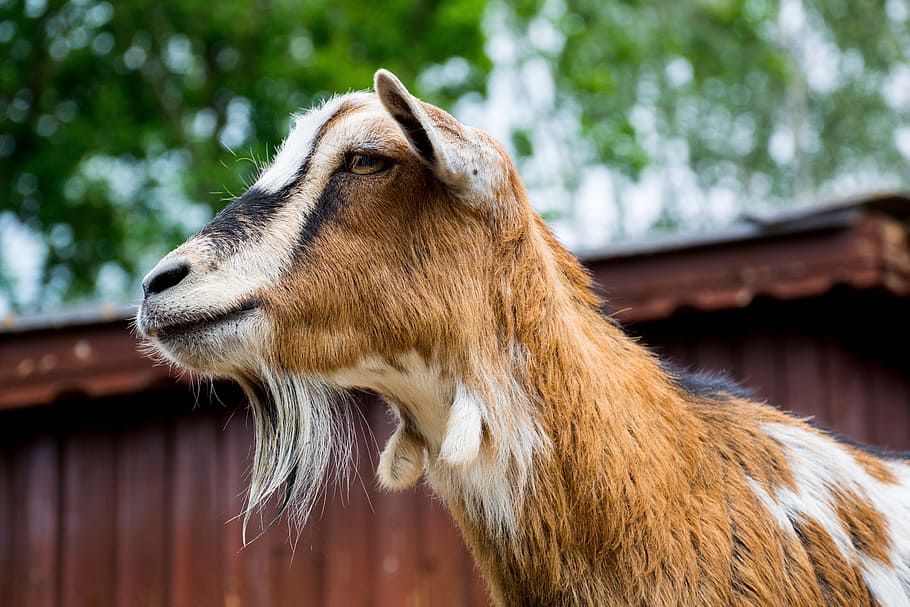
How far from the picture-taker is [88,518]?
652 centimetres

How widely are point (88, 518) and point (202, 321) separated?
14.4ft

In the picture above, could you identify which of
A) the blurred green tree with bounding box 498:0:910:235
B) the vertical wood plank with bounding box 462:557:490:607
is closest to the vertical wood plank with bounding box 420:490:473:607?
the vertical wood plank with bounding box 462:557:490:607

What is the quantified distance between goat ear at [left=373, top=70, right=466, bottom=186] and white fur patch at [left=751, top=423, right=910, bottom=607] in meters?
1.35

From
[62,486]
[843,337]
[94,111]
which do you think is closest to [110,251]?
[94,111]

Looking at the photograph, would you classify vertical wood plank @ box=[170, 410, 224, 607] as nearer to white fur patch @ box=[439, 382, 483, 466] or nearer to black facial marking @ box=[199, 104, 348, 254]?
black facial marking @ box=[199, 104, 348, 254]

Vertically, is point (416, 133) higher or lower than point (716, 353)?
higher

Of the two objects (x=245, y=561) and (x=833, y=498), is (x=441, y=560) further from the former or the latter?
(x=833, y=498)

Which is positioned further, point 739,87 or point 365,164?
point 739,87

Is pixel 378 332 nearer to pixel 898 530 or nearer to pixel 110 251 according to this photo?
pixel 898 530

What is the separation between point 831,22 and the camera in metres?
25.2

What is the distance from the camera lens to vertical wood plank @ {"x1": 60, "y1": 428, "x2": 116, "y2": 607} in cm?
644

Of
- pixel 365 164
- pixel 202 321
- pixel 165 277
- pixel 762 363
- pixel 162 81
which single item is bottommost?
pixel 762 363

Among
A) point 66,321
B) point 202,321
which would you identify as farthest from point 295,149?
point 66,321

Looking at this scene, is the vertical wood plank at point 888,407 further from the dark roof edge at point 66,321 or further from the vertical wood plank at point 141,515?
the dark roof edge at point 66,321
